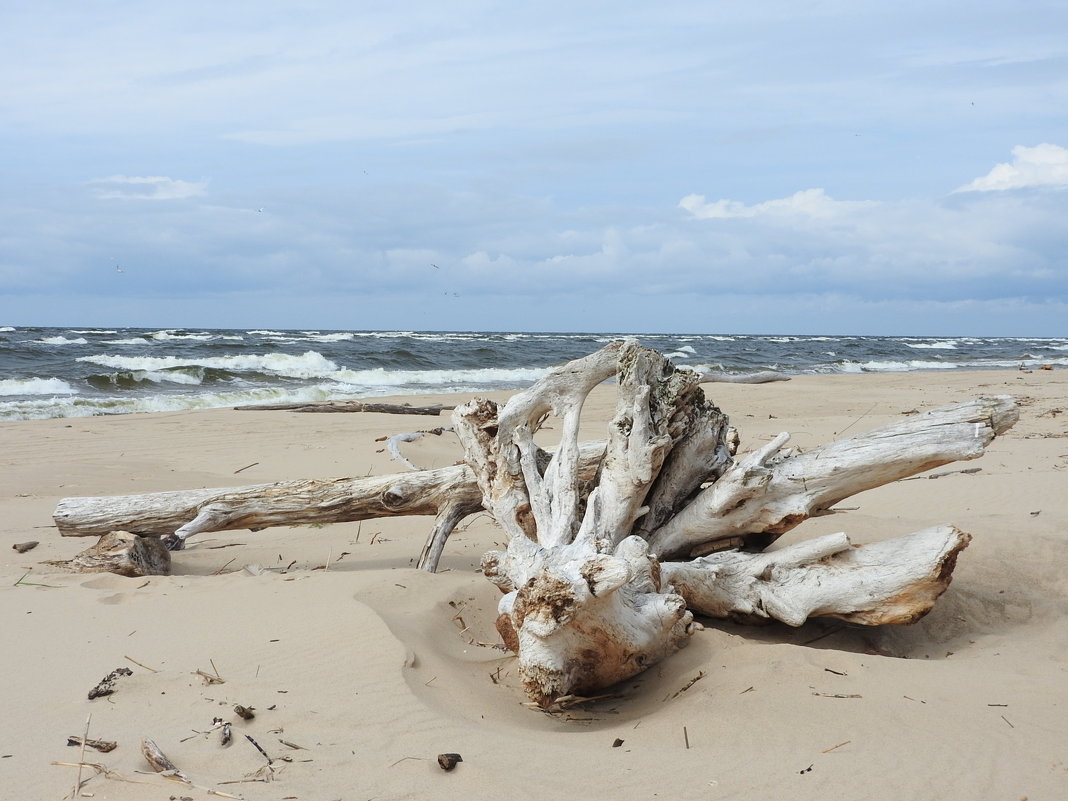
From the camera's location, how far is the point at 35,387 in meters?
17.5

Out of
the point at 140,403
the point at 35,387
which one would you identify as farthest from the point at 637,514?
the point at 35,387

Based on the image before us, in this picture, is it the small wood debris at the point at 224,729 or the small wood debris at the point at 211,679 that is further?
the small wood debris at the point at 211,679

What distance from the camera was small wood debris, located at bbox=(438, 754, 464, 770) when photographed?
2.65 metres

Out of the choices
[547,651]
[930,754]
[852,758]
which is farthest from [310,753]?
[930,754]

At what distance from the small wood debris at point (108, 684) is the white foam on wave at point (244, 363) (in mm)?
19577

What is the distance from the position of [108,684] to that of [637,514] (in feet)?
8.27

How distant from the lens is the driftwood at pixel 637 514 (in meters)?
3.41

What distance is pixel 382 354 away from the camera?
1133 inches

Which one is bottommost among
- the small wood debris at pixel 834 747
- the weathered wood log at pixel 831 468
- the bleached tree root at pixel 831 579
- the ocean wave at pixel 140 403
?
the ocean wave at pixel 140 403

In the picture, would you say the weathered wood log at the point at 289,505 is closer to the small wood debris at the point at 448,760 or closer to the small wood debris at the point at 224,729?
the small wood debris at the point at 224,729

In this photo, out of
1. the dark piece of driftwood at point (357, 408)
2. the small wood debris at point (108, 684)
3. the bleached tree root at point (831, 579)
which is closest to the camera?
the small wood debris at point (108, 684)

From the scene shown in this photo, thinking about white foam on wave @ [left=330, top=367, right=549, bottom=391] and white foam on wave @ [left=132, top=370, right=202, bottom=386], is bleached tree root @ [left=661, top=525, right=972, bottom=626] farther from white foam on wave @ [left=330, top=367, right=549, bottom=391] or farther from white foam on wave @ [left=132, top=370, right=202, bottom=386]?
white foam on wave @ [left=132, top=370, right=202, bottom=386]

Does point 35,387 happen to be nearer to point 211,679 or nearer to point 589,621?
point 211,679

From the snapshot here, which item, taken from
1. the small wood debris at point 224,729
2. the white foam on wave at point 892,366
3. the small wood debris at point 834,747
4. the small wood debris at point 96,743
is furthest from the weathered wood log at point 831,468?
the white foam on wave at point 892,366
